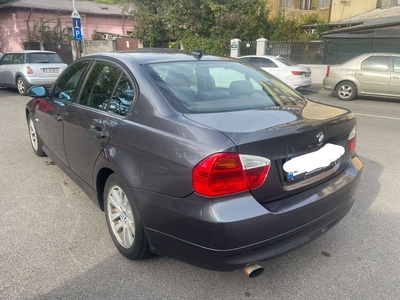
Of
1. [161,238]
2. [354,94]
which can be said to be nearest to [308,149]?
[161,238]

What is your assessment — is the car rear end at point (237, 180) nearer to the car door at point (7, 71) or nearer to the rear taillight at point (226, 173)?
the rear taillight at point (226, 173)

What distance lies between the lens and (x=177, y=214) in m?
2.07

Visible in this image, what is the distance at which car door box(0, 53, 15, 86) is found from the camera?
488 inches

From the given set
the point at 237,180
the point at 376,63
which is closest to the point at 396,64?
the point at 376,63

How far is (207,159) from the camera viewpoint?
1.93 metres

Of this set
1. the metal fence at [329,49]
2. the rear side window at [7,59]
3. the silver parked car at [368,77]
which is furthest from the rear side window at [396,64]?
the rear side window at [7,59]

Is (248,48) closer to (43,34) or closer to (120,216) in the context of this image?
(43,34)

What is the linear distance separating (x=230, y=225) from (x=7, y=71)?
13.3 metres

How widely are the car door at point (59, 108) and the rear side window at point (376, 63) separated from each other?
1036 cm

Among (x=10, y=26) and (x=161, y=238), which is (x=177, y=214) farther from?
(x=10, y=26)

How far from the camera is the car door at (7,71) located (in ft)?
40.7

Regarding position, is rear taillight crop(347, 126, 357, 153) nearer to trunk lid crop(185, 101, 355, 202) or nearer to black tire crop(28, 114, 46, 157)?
trunk lid crop(185, 101, 355, 202)

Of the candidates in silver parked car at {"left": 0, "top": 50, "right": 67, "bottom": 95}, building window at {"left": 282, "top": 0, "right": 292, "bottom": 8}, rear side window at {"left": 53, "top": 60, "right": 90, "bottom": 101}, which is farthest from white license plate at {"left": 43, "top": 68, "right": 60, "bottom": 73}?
building window at {"left": 282, "top": 0, "right": 292, "bottom": 8}

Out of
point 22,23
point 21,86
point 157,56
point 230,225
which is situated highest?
point 22,23
